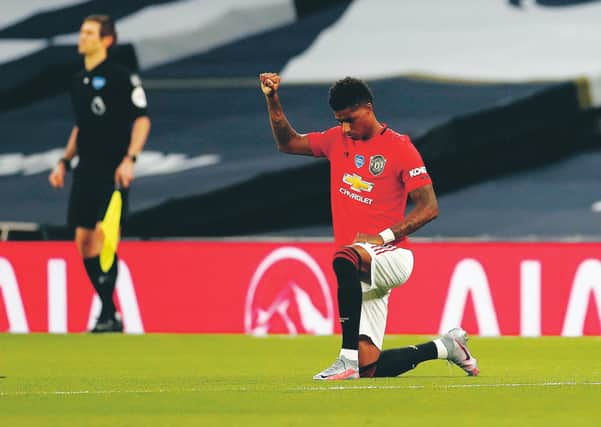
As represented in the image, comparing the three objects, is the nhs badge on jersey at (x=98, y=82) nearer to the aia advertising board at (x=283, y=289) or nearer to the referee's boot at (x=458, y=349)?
the aia advertising board at (x=283, y=289)

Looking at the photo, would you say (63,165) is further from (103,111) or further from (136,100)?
(136,100)

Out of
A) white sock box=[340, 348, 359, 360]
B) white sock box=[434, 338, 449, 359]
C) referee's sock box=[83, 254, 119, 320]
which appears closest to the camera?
white sock box=[340, 348, 359, 360]

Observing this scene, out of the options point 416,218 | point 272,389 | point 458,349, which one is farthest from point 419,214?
point 272,389

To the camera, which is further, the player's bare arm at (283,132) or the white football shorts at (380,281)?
the player's bare arm at (283,132)

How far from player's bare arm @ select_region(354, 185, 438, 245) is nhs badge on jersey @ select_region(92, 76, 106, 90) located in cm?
469

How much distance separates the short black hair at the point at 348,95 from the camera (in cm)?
702

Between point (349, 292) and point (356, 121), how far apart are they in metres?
0.81

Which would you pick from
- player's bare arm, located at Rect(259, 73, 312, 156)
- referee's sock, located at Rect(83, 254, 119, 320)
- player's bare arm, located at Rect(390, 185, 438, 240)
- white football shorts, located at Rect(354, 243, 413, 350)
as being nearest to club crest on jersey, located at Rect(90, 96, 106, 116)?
referee's sock, located at Rect(83, 254, 119, 320)

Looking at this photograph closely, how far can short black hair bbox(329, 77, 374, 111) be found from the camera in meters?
7.02

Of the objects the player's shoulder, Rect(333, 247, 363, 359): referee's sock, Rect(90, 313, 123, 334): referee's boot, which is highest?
the player's shoulder

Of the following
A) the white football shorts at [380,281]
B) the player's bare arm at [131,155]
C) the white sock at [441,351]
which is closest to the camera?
the white football shorts at [380,281]

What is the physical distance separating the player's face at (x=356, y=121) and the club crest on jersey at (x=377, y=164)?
0.11 m

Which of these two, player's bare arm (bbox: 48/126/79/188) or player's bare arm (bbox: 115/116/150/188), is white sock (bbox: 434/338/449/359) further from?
player's bare arm (bbox: 48/126/79/188)

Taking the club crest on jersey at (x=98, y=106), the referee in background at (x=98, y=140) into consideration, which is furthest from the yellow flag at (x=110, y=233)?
the club crest on jersey at (x=98, y=106)
